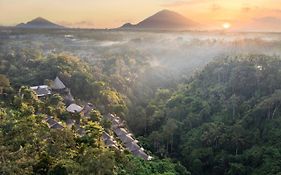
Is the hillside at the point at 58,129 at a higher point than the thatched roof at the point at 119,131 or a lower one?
higher

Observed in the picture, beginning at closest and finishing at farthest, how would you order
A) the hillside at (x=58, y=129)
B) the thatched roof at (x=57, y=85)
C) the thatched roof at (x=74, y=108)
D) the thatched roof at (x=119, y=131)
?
the hillside at (x=58, y=129) < the thatched roof at (x=119, y=131) < the thatched roof at (x=74, y=108) < the thatched roof at (x=57, y=85)

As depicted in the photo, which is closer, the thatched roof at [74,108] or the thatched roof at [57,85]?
the thatched roof at [74,108]

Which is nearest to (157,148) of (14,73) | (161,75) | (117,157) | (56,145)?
(117,157)

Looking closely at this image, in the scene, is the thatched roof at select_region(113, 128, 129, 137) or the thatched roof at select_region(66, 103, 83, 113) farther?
the thatched roof at select_region(66, 103, 83, 113)

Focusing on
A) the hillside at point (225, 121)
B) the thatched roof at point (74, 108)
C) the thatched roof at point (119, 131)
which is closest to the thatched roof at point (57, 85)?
the thatched roof at point (74, 108)

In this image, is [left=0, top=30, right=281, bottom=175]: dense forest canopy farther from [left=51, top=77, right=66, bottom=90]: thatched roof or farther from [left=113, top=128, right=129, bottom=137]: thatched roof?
[left=113, top=128, right=129, bottom=137]: thatched roof

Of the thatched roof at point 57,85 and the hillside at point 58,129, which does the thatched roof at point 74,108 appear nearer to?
the hillside at point 58,129

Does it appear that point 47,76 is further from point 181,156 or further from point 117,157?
point 117,157

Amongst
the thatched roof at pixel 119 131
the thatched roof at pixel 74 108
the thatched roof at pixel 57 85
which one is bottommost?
the thatched roof at pixel 119 131

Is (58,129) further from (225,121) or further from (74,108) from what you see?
(225,121)

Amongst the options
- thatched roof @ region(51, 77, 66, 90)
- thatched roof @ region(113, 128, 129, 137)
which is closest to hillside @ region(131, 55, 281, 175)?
thatched roof @ region(113, 128, 129, 137)

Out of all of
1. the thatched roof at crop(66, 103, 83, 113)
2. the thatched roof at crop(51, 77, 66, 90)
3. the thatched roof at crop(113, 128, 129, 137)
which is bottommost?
the thatched roof at crop(113, 128, 129, 137)
